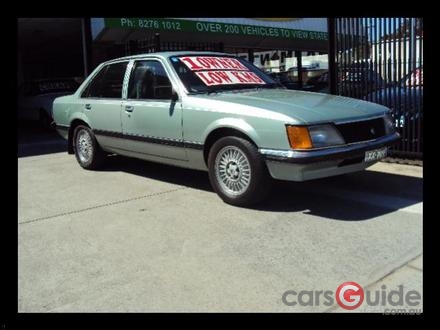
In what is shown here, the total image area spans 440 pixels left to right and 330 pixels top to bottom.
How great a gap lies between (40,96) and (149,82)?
28.4ft

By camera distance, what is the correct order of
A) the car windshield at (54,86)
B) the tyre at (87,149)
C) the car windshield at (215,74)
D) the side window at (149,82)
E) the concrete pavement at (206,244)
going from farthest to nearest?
1. the car windshield at (54,86)
2. the tyre at (87,149)
3. the side window at (149,82)
4. the car windshield at (215,74)
5. the concrete pavement at (206,244)

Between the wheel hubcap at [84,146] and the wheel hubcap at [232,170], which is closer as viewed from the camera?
the wheel hubcap at [232,170]

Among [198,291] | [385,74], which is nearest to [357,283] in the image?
[198,291]

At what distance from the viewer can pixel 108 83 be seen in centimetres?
671

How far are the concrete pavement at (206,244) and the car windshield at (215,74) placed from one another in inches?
47.4

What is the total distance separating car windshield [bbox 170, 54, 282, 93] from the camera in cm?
556

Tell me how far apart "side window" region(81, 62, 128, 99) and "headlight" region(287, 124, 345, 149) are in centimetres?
280

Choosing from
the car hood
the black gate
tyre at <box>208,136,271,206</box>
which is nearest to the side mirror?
the car hood

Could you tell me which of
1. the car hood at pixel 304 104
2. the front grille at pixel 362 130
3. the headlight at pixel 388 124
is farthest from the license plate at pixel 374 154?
the car hood at pixel 304 104

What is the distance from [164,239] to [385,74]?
4.36 m

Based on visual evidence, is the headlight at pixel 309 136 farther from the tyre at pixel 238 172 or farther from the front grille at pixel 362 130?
the tyre at pixel 238 172
